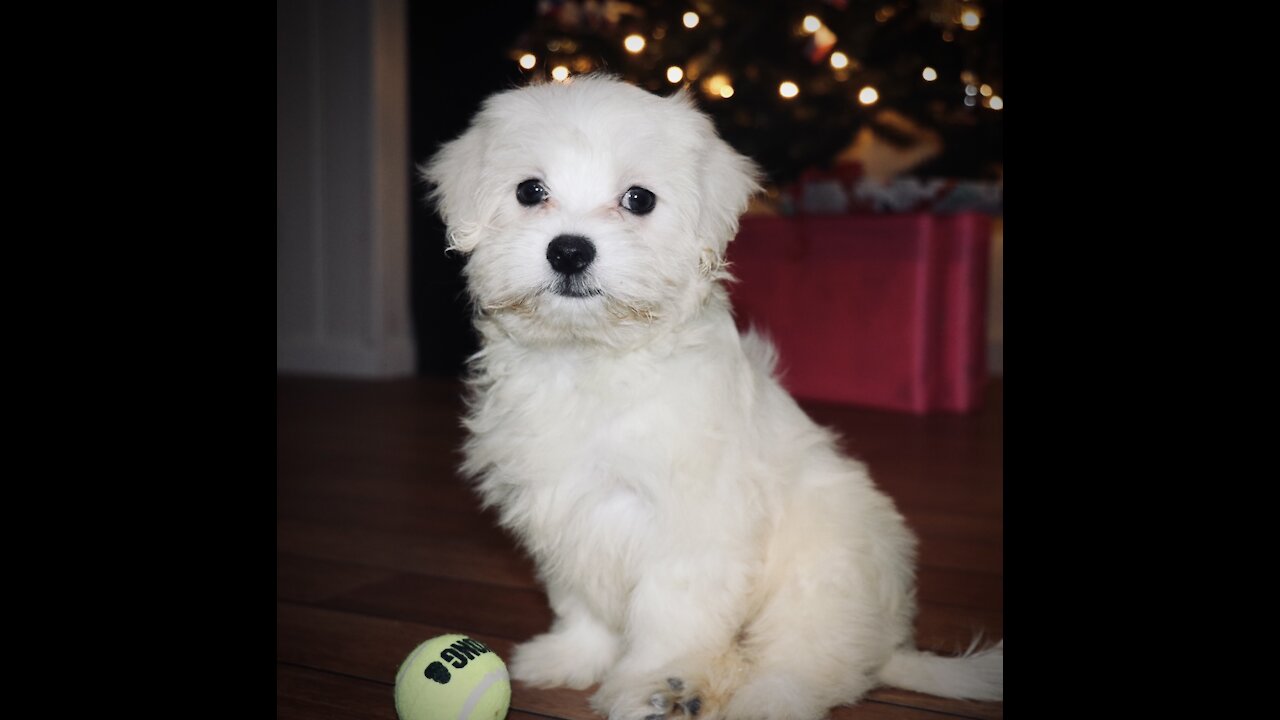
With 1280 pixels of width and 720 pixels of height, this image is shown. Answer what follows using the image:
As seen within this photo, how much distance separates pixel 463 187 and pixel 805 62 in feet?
11.4

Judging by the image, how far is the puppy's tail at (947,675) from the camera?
1.72 metres

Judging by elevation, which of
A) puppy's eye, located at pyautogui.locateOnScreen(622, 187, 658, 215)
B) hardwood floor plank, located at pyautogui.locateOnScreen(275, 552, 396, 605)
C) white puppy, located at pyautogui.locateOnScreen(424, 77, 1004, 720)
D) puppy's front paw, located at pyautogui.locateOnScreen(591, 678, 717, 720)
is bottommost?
hardwood floor plank, located at pyautogui.locateOnScreen(275, 552, 396, 605)

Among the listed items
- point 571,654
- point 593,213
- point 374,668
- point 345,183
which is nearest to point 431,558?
point 374,668

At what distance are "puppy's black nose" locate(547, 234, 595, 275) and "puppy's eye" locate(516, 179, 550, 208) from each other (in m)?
0.15

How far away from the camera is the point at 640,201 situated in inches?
66.7

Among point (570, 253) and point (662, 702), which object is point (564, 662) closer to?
point (662, 702)

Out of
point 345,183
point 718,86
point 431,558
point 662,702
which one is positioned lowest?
point 431,558

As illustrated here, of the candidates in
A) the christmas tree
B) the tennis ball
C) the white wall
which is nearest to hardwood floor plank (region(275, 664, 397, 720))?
the tennis ball

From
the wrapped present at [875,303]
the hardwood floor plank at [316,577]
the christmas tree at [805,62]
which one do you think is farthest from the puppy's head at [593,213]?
the wrapped present at [875,303]

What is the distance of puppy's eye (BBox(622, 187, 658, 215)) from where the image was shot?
5.53 ft

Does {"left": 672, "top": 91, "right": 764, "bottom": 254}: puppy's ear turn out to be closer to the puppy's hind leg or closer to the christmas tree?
the puppy's hind leg

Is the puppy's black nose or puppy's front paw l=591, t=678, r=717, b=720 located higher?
the puppy's black nose

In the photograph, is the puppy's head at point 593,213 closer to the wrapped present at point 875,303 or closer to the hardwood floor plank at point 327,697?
the hardwood floor plank at point 327,697
